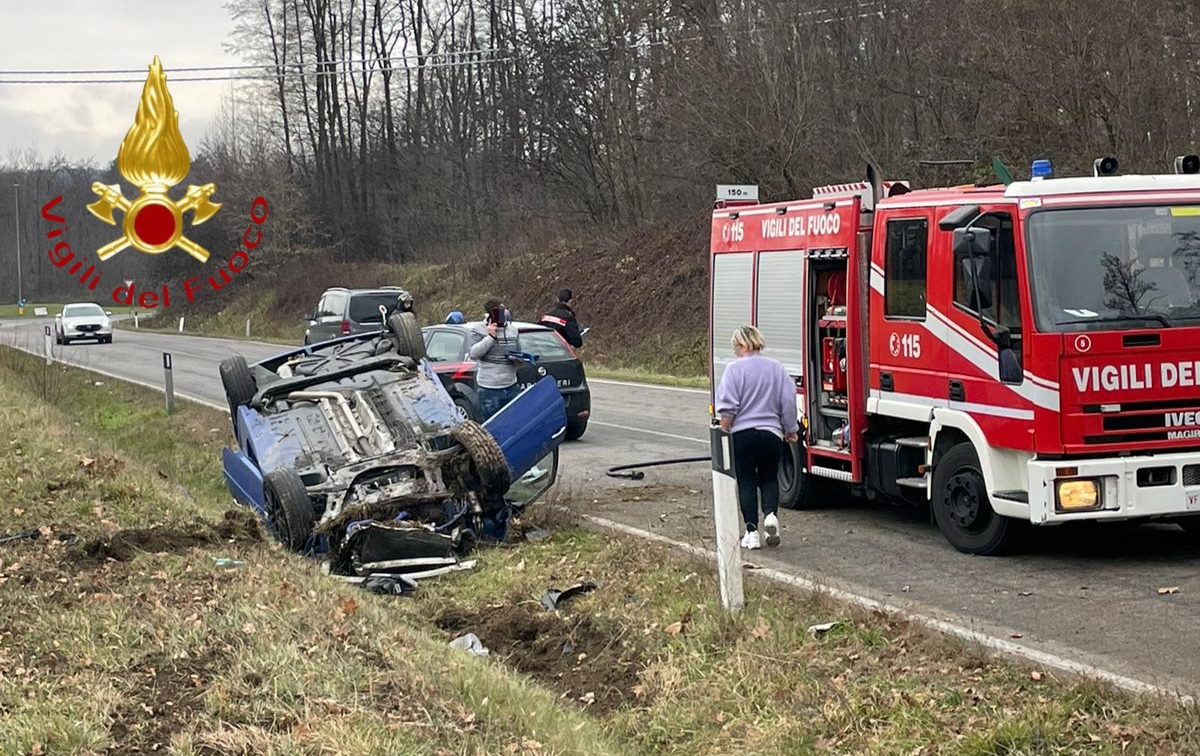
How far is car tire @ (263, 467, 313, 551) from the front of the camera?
9.70 meters

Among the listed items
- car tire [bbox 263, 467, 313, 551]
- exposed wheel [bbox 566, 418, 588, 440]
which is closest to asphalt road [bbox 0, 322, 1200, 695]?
exposed wheel [bbox 566, 418, 588, 440]

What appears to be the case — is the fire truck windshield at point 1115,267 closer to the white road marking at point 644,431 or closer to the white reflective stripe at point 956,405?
the white reflective stripe at point 956,405

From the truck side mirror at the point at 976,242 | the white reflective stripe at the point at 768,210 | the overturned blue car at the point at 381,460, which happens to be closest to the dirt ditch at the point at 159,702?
the overturned blue car at the point at 381,460

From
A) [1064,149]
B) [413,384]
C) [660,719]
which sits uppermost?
[1064,149]

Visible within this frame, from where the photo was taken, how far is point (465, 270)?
4822 centimetres

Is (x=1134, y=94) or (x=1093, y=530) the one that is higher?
(x=1134, y=94)

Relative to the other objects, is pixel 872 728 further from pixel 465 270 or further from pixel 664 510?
pixel 465 270

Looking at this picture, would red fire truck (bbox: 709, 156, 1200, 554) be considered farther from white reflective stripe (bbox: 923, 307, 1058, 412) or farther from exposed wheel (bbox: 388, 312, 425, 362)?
exposed wheel (bbox: 388, 312, 425, 362)

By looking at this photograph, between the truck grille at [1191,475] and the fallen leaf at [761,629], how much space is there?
3.00 metres

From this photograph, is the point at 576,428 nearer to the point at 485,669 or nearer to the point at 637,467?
the point at 637,467

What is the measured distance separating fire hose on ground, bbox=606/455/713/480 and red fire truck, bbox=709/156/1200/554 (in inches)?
150

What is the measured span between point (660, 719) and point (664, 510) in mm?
5293

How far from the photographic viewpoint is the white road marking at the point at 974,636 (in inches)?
231

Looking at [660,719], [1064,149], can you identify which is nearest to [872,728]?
[660,719]
